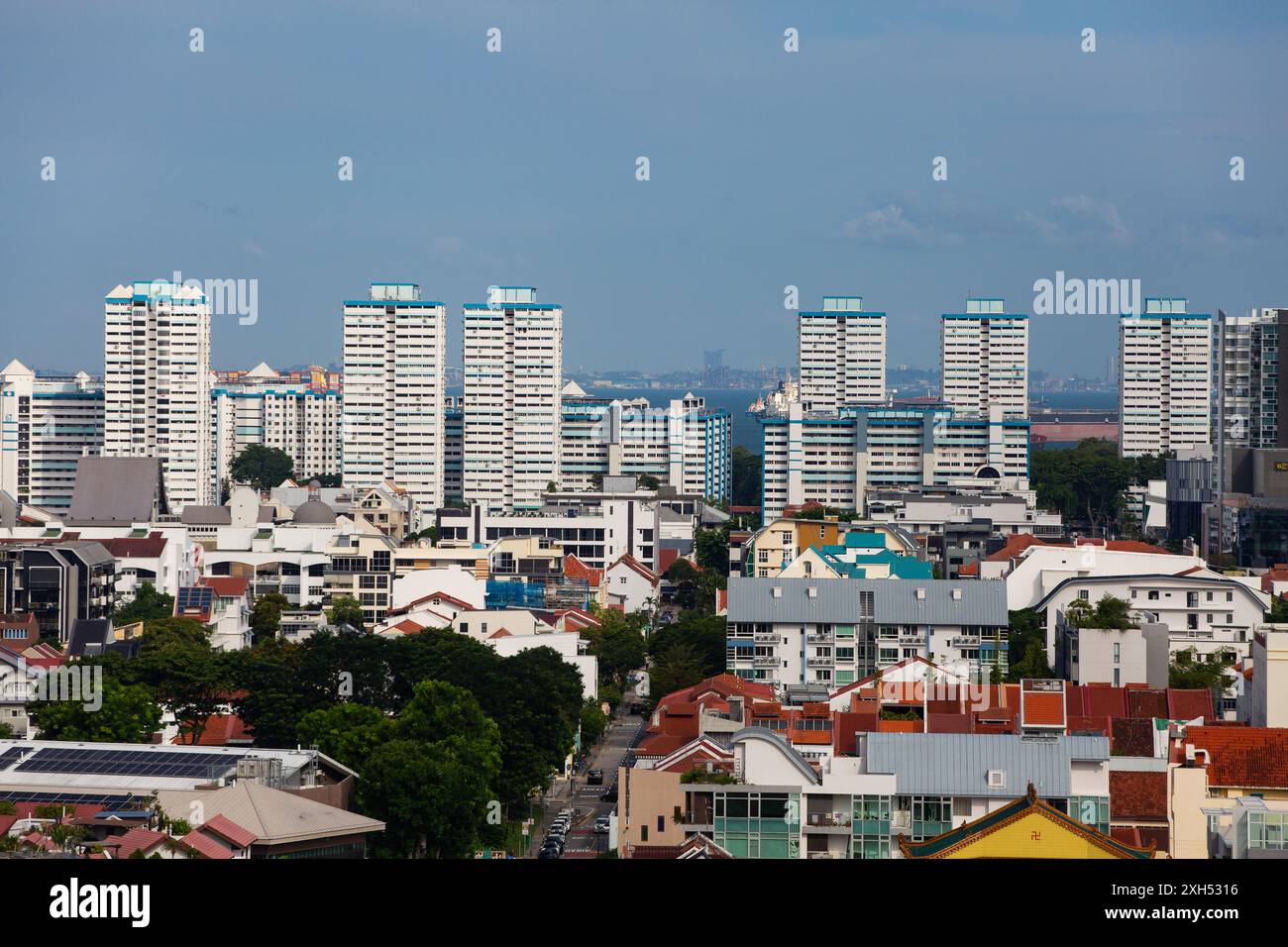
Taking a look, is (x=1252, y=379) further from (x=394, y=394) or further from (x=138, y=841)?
(x=138, y=841)

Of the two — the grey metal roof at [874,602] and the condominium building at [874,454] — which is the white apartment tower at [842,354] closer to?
the condominium building at [874,454]

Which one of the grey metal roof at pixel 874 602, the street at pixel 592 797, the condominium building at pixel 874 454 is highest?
the condominium building at pixel 874 454

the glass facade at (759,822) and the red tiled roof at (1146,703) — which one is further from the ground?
the red tiled roof at (1146,703)

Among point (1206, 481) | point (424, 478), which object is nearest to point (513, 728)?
point (1206, 481)

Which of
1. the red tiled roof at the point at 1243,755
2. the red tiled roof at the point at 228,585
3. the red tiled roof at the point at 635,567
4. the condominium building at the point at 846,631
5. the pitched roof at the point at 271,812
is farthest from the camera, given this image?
the red tiled roof at the point at 635,567

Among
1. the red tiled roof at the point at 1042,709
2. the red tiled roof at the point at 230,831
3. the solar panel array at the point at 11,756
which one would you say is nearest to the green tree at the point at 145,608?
the solar panel array at the point at 11,756
